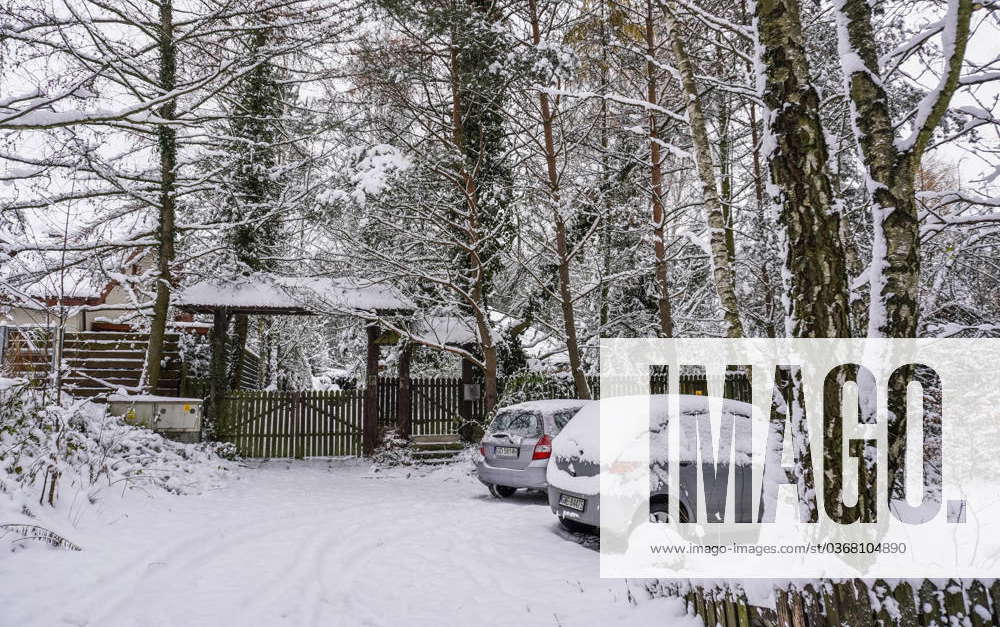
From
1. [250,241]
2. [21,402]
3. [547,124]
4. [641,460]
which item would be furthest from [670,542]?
[250,241]

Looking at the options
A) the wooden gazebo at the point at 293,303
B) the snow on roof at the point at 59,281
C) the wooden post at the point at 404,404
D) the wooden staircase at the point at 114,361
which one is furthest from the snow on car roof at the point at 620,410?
the wooden staircase at the point at 114,361

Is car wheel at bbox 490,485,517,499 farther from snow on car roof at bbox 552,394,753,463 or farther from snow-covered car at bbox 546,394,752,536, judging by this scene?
snow on car roof at bbox 552,394,753,463

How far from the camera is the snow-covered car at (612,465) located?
5.71 m

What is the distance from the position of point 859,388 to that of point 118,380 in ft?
51.9

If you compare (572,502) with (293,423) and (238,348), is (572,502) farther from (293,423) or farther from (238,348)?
(238,348)

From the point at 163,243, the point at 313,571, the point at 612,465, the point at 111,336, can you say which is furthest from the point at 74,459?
→ the point at 111,336

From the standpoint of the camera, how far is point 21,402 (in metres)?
6.92

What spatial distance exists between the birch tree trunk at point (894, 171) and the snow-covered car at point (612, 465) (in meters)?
3.09

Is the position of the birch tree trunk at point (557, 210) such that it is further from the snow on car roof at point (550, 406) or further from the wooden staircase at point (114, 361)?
the wooden staircase at point (114, 361)

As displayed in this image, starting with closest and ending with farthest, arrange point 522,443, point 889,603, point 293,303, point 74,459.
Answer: point 889,603, point 74,459, point 522,443, point 293,303

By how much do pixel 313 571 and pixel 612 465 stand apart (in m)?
3.06

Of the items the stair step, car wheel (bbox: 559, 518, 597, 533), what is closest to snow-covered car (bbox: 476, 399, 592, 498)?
car wheel (bbox: 559, 518, 597, 533)

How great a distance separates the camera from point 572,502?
6.41m

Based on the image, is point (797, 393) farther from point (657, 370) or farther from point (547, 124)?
point (657, 370)
